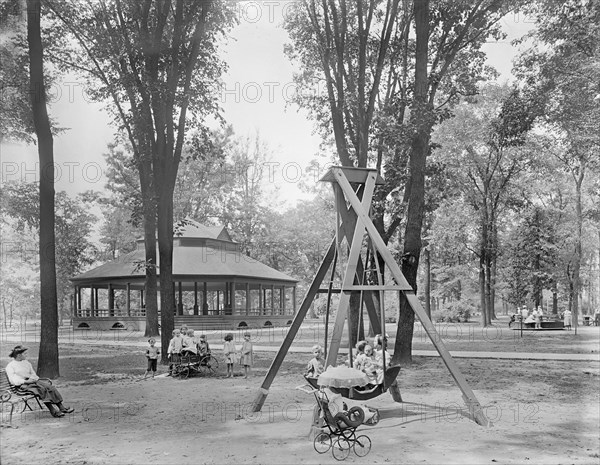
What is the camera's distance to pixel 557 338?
28.0 m

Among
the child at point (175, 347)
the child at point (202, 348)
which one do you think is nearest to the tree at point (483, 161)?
the child at point (202, 348)

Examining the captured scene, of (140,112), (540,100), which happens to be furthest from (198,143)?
(540,100)

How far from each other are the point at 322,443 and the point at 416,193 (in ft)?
32.6

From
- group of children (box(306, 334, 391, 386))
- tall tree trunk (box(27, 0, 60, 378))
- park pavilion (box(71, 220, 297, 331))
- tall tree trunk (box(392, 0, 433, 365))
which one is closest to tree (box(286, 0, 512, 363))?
tall tree trunk (box(392, 0, 433, 365))

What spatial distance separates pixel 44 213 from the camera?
14.9 meters

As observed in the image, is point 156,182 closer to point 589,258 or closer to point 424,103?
point 424,103

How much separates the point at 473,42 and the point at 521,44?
75.3 inches

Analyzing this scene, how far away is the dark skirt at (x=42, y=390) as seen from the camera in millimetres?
10109

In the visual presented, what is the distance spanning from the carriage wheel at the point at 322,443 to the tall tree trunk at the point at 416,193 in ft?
28.2

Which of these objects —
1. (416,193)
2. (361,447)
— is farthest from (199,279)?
(361,447)

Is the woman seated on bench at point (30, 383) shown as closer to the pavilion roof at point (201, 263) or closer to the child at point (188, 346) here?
the child at point (188, 346)

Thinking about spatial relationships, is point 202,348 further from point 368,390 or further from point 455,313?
point 455,313

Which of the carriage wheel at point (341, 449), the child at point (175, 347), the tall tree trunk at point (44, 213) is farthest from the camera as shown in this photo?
the child at point (175, 347)

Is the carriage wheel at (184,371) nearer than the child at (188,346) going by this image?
Yes
